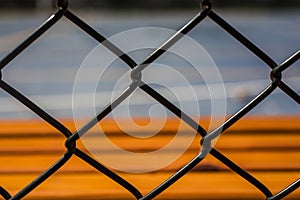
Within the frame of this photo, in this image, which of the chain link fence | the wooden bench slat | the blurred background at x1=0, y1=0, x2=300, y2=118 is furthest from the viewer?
the blurred background at x1=0, y1=0, x2=300, y2=118

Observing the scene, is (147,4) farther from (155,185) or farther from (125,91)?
(125,91)

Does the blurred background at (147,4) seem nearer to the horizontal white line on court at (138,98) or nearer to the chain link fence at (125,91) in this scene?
the horizontal white line on court at (138,98)

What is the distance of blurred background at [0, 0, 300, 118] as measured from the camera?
2881mm

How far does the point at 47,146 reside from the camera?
3.38ft

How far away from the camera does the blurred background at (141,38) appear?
113 inches

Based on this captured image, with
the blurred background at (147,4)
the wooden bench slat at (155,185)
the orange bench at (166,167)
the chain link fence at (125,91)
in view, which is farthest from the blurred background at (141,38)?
the chain link fence at (125,91)

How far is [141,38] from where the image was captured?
14.2 feet

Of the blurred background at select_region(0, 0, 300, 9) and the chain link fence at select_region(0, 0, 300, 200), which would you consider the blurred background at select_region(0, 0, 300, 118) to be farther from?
the chain link fence at select_region(0, 0, 300, 200)

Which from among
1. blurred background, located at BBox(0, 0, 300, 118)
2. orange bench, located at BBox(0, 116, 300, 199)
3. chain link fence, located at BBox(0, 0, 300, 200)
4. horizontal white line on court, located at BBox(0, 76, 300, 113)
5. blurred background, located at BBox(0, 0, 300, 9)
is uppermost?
blurred background, located at BBox(0, 0, 300, 9)

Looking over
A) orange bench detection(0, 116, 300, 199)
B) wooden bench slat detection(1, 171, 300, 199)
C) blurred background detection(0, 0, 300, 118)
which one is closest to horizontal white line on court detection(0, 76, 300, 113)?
blurred background detection(0, 0, 300, 118)

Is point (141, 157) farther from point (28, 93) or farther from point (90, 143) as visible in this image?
point (28, 93)

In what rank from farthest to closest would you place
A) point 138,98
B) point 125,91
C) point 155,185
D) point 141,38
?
1. point 141,38
2. point 138,98
3. point 155,185
4. point 125,91

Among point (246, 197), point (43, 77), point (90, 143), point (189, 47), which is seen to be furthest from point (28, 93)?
point (246, 197)

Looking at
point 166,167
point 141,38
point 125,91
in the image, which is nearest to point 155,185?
point 166,167
